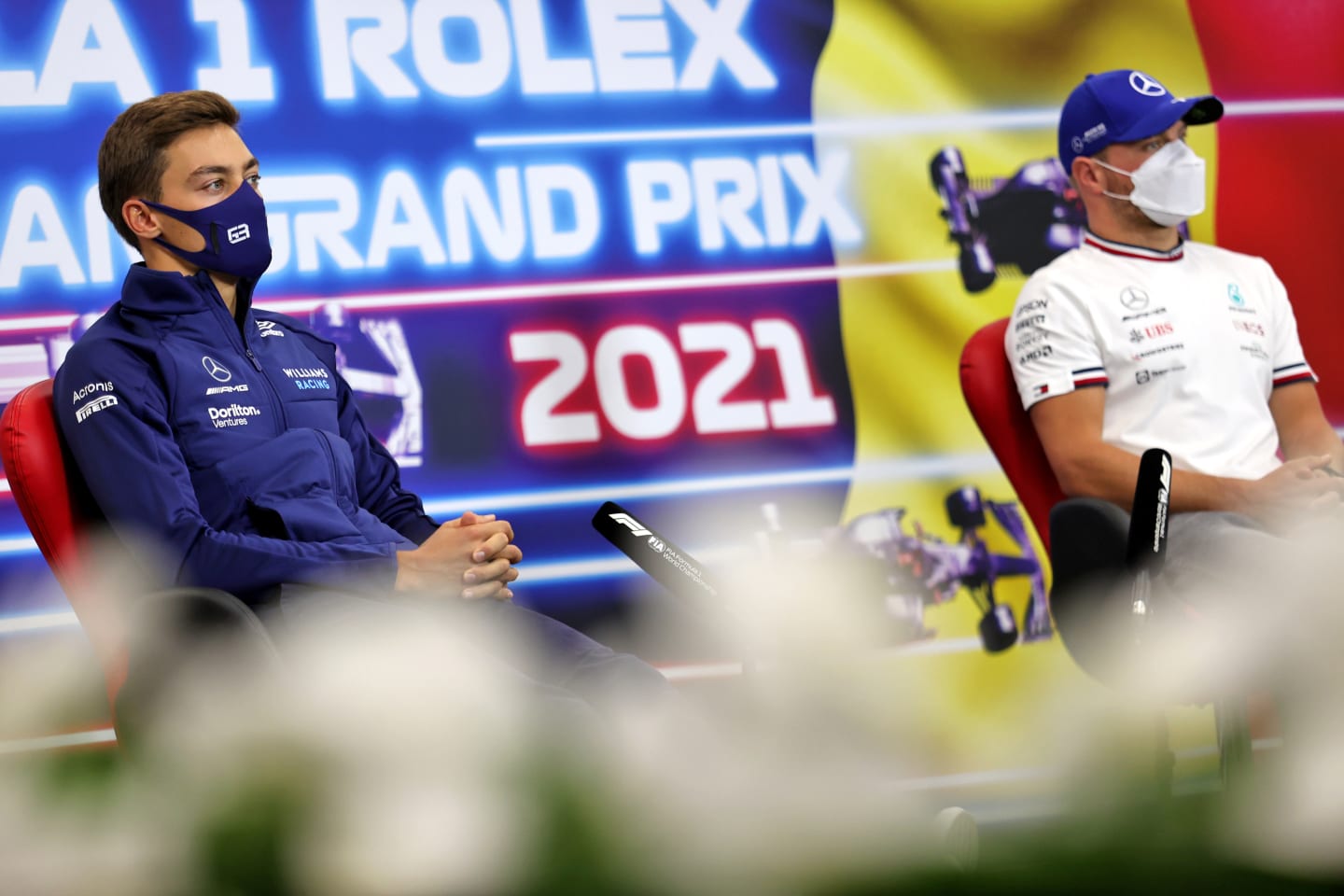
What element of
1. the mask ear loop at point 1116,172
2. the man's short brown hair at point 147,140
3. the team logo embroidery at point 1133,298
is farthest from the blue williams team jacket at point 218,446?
the mask ear loop at point 1116,172

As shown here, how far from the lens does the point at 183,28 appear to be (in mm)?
2775

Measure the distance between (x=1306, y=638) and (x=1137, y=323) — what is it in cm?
156

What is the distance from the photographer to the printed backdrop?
278 centimetres

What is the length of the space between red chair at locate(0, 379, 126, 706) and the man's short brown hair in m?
0.38

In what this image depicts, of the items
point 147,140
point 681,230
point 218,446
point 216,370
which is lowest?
point 218,446

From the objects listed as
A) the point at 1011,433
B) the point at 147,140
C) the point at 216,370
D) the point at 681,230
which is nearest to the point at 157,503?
the point at 216,370

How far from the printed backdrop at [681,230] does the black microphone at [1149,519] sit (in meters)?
1.43

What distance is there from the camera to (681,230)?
2.98 metres

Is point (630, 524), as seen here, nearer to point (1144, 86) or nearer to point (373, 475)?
point (373, 475)

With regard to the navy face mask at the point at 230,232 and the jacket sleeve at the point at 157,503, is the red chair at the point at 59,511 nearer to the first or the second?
the jacket sleeve at the point at 157,503

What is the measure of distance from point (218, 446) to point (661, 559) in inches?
32.4

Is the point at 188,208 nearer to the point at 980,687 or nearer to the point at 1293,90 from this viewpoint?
the point at 980,687

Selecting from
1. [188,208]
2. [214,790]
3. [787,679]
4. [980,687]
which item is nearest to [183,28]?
[188,208]

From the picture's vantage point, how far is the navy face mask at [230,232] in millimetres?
1875
